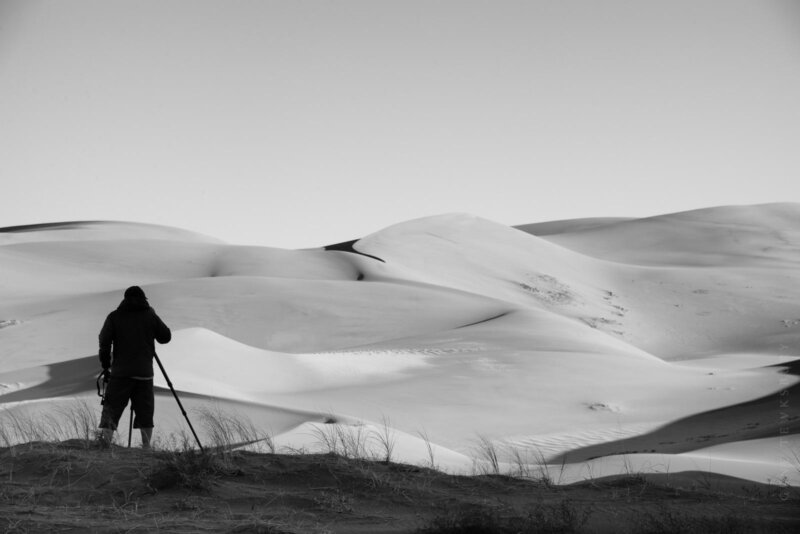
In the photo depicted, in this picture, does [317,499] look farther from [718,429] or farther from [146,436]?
[718,429]

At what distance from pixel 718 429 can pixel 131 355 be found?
33.8 ft

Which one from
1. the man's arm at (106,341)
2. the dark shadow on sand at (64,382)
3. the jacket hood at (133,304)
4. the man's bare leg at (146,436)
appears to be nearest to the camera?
the man's bare leg at (146,436)

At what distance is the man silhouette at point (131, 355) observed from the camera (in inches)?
296

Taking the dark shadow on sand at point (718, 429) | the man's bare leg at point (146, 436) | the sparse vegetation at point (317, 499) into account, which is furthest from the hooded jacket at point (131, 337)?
the dark shadow on sand at point (718, 429)

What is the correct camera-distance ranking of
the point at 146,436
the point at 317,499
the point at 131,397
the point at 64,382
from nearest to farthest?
the point at 317,499 < the point at 146,436 < the point at 131,397 < the point at 64,382

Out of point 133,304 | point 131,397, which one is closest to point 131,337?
point 133,304

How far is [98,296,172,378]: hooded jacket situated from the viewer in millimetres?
7535

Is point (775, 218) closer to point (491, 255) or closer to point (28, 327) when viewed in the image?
point (491, 255)

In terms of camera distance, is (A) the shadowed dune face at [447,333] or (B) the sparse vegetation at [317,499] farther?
(A) the shadowed dune face at [447,333]

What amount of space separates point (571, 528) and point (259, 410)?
887 cm

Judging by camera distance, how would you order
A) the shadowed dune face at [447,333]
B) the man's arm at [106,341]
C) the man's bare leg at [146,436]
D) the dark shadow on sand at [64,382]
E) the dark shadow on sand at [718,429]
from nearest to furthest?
the man's bare leg at [146,436]
the man's arm at [106,341]
the dark shadow on sand at [718,429]
the dark shadow on sand at [64,382]
the shadowed dune face at [447,333]

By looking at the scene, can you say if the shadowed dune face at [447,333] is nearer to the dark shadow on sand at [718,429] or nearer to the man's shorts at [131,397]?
the dark shadow on sand at [718,429]

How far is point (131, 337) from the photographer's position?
7.57 m

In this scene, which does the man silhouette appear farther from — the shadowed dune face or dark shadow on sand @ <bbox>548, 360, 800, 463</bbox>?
dark shadow on sand @ <bbox>548, 360, 800, 463</bbox>
